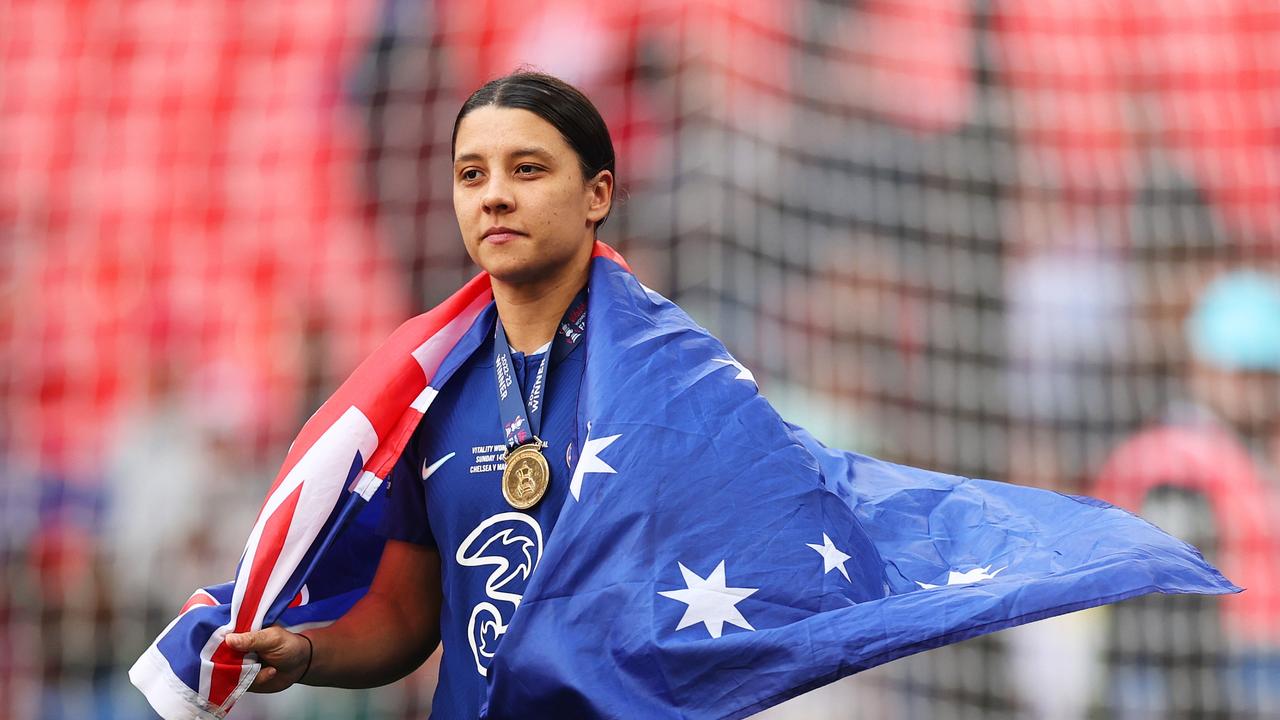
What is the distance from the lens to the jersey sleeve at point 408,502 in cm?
218

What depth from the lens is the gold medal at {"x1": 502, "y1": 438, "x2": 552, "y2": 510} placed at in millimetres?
2002

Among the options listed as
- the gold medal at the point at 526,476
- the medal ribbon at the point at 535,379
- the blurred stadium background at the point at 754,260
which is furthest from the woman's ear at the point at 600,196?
the blurred stadium background at the point at 754,260

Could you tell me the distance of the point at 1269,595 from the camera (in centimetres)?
542

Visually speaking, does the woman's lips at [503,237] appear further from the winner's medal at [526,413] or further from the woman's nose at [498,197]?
the winner's medal at [526,413]

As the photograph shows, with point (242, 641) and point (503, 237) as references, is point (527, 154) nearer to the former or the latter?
point (503, 237)

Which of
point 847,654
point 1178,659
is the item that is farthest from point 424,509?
point 1178,659

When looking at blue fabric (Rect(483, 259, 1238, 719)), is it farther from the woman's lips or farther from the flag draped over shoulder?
the woman's lips

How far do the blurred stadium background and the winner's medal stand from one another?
3.05 m

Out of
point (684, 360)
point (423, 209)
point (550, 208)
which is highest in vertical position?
point (423, 209)

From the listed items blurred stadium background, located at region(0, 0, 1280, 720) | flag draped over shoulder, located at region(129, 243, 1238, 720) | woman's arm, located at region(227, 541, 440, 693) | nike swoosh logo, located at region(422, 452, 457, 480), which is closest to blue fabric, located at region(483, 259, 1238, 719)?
flag draped over shoulder, located at region(129, 243, 1238, 720)

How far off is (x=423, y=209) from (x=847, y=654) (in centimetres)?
454

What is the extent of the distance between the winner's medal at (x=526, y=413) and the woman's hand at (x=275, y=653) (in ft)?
1.14

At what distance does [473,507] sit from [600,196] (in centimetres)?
47

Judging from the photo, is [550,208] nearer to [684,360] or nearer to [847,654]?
[684,360]
